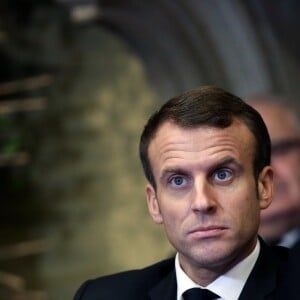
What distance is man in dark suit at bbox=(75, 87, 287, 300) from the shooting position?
0.92 metres

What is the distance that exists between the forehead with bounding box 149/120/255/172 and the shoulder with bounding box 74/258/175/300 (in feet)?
0.62

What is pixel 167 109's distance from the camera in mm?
957

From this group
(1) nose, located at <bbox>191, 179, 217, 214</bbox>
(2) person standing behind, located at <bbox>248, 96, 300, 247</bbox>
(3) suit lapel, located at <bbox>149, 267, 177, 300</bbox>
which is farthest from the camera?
(2) person standing behind, located at <bbox>248, 96, 300, 247</bbox>

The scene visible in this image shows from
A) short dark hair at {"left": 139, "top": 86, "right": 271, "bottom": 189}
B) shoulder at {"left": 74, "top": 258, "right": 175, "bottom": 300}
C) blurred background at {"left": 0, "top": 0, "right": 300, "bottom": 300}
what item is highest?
blurred background at {"left": 0, "top": 0, "right": 300, "bottom": 300}

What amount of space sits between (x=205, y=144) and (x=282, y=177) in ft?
3.14

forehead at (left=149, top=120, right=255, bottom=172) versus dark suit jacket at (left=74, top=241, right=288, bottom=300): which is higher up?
forehead at (left=149, top=120, right=255, bottom=172)

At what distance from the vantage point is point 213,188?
3.02ft

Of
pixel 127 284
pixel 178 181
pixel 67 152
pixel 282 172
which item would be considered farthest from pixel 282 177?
pixel 67 152

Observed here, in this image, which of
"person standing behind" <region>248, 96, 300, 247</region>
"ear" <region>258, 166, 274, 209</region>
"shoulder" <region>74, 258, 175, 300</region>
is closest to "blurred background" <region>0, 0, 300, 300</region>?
"person standing behind" <region>248, 96, 300, 247</region>

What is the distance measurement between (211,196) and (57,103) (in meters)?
2.88

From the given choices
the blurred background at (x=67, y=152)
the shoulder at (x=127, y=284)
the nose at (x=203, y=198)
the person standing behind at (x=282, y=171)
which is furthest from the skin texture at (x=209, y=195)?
the blurred background at (x=67, y=152)

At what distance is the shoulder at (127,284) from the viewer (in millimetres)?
1065

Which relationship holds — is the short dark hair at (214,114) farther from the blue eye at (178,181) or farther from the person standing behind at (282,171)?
the person standing behind at (282,171)

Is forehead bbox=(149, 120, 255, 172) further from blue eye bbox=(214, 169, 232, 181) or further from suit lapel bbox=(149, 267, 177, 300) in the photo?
suit lapel bbox=(149, 267, 177, 300)
